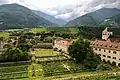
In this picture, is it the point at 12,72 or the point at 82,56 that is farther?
the point at 82,56

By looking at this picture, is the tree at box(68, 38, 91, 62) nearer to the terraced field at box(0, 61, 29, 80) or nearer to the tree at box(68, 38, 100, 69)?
the tree at box(68, 38, 100, 69)

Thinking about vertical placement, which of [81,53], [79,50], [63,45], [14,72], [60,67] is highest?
[79,50]

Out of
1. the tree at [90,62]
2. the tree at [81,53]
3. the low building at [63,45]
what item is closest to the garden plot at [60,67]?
the tree at [90,62]

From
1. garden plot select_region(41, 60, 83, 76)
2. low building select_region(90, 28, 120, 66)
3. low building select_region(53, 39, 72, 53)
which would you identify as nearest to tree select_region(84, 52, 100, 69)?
garden plot select_region(41, 60, 83, 76)

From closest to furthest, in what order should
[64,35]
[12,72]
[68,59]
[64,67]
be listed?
[12,72], [64,67], [68,59], [64,35]

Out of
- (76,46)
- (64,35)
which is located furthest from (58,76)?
(64,35)

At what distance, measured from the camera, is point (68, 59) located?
79188 millimetres

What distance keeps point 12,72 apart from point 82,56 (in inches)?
952

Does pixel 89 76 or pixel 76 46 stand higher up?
pixel 76 46

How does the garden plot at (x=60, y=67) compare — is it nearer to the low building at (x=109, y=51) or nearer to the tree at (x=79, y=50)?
the tree at (x=79, y=50)

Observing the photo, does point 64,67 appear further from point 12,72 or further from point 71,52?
point 12,72

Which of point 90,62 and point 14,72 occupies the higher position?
point 90,62

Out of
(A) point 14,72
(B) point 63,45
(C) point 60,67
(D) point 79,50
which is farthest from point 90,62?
(B) point 63,45

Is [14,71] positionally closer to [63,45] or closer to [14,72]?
[14,72]
